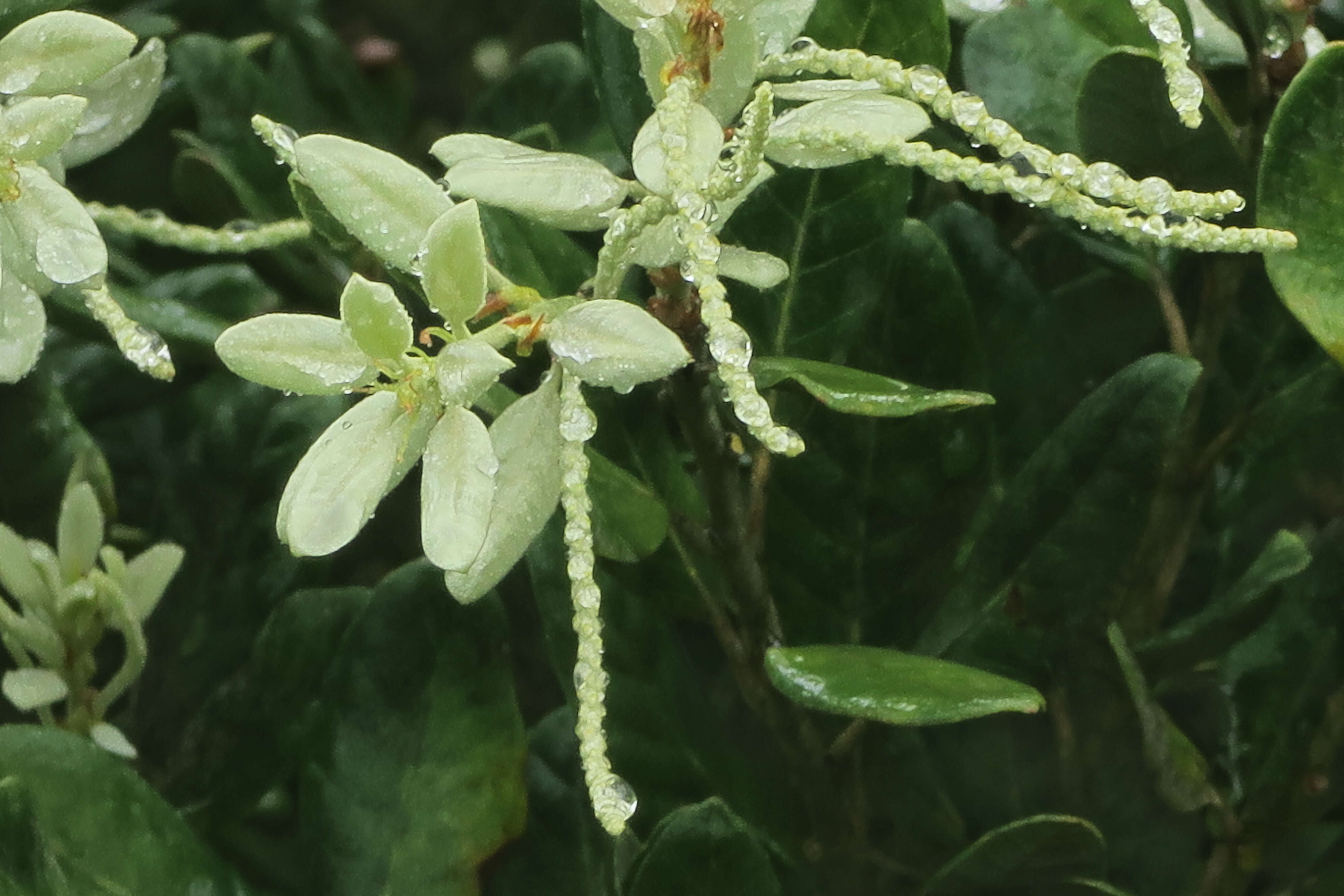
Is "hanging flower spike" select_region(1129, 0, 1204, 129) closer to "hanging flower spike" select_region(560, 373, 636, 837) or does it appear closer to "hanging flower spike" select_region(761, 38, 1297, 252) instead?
"hanging flower spike" select_region(761, 38, 1297, 252)

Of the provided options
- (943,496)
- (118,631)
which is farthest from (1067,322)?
(118,631)

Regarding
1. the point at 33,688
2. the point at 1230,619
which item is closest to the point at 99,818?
the point at 33,688

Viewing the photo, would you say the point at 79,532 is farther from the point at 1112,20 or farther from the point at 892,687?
the point at 1112,20

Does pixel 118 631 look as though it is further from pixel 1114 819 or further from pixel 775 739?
pixel 1114 819

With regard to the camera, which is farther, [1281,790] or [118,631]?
[118,631]

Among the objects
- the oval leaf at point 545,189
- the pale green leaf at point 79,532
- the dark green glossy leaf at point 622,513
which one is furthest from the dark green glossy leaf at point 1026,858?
the pale green leaf at point 79,532

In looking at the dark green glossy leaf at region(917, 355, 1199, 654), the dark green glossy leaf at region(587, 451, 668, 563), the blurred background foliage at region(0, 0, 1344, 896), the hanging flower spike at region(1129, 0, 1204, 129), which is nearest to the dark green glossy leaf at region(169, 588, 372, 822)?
the blurred background foliage at region(0, 0, 1344, 896)
